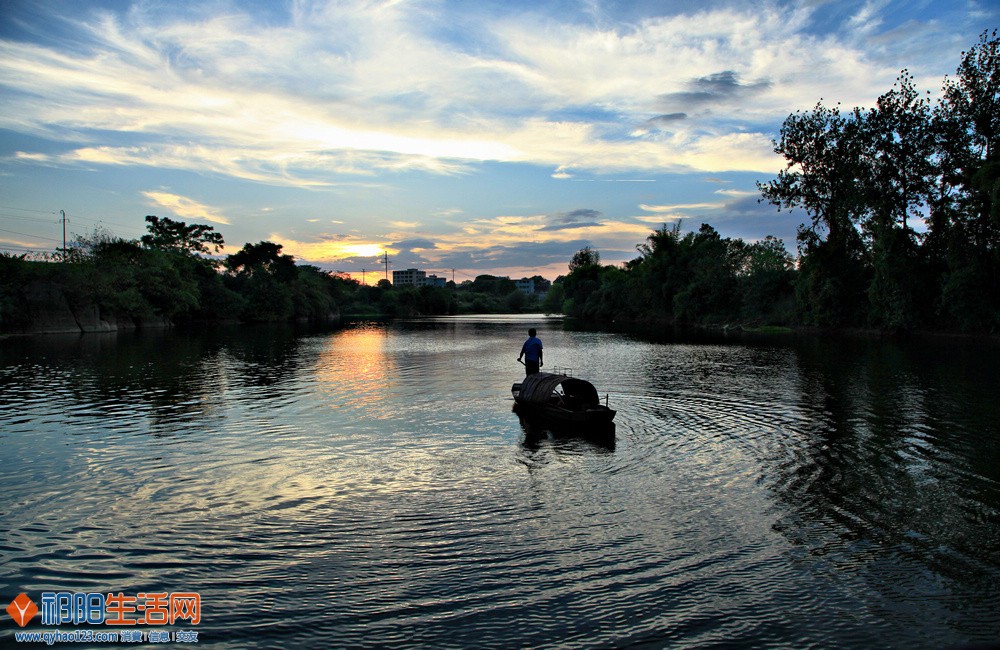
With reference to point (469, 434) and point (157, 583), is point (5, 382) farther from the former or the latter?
point (157, 583)

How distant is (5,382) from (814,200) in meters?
57.3

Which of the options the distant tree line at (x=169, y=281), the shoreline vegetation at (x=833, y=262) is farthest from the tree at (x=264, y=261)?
the shoreline vegetation at (x=833, y=262)

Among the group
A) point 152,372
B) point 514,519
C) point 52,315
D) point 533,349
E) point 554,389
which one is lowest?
point 514,519

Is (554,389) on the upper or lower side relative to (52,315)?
lower

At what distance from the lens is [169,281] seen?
6719 centimetres

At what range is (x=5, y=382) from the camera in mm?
22062

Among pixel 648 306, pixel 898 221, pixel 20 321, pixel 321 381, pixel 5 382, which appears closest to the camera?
pixel 5 382

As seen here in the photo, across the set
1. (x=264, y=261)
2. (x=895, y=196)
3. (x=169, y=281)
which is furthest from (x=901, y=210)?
(x=264, y=261)

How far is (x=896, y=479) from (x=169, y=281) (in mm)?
73457

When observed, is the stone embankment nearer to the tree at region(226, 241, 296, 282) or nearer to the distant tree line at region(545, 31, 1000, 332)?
the tree at region(226, 241, 296, 282)

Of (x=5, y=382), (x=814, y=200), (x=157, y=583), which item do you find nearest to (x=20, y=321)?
(x=5, y=382)

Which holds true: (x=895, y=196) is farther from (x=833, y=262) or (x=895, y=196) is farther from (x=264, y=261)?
(x=264, y=261)

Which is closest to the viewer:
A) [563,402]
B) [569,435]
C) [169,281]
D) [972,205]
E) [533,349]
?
[569,435]

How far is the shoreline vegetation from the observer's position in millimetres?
41656
